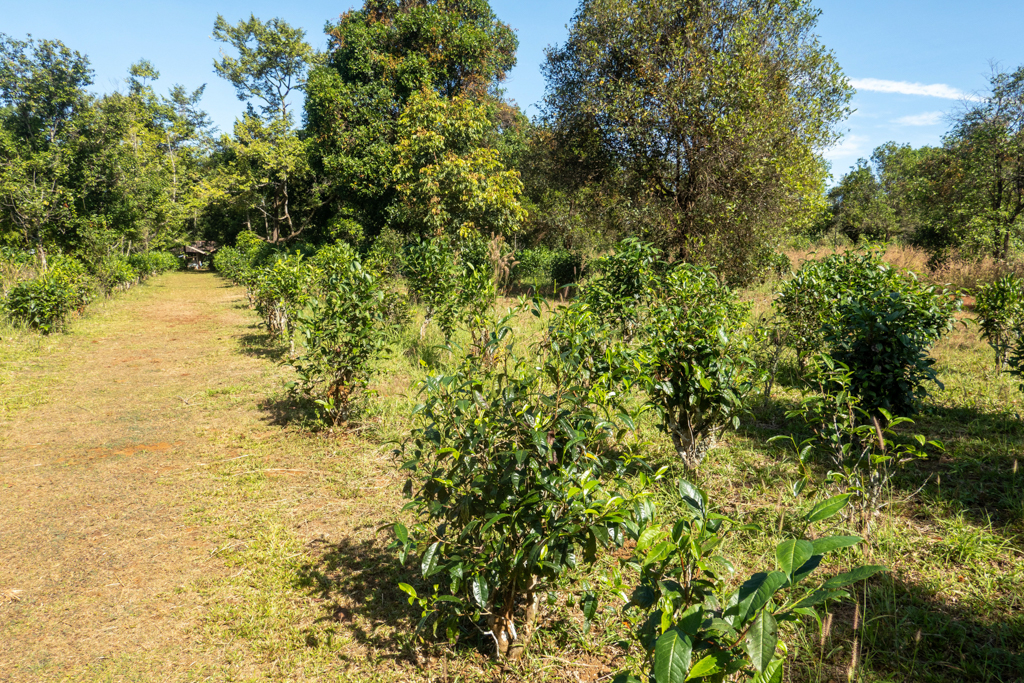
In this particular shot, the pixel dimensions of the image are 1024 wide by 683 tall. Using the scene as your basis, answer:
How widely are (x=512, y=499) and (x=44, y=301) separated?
33.0ft

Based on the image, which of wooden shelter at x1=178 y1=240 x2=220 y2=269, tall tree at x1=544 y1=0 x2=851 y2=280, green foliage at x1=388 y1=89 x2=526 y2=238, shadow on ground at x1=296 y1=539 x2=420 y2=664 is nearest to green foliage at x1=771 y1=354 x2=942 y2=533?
shadow on ground at x1=296 y1=539 x2=420 y2=664

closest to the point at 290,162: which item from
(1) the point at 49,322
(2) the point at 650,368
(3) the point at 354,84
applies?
(3) the point at 354,84

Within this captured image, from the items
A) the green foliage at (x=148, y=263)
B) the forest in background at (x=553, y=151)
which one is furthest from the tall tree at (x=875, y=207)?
the green foliage at (x=148, y=263)

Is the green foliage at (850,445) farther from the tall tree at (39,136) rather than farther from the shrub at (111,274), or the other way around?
the tall tree at (39,136)

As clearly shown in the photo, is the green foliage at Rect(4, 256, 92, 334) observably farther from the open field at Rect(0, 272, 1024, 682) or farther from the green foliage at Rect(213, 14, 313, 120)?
the green foliage at Rect(213, 14, 313, 120)

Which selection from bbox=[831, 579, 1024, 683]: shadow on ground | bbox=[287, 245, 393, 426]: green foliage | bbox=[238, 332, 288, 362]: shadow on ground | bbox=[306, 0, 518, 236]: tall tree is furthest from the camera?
bbox=[306, 0, 518, 236]: tall tree

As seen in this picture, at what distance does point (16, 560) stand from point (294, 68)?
109 ft

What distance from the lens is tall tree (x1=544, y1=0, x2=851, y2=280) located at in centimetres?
915

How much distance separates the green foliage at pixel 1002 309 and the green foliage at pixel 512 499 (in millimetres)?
5984

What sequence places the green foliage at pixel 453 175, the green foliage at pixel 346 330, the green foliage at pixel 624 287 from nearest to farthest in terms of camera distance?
the green foliage at pixel 346 330
the green foliage at pixel 624 287
the green foliage at pixel 453 175

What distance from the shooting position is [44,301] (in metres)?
8.55

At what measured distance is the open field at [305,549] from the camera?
2.28 metres

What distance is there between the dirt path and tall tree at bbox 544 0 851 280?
25.2 feet

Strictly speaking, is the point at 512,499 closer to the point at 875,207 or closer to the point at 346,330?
the point at 346,330
